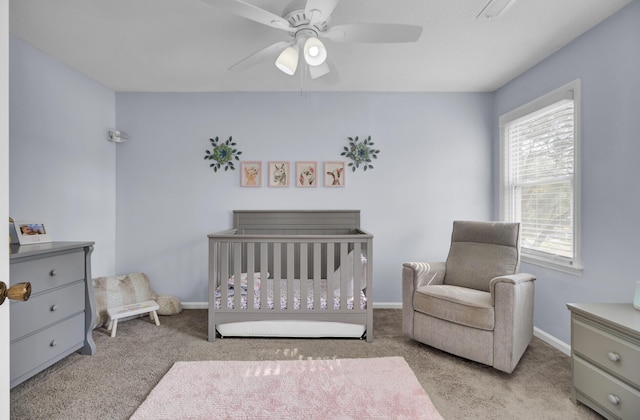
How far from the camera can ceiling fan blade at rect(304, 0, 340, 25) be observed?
151 centimetres

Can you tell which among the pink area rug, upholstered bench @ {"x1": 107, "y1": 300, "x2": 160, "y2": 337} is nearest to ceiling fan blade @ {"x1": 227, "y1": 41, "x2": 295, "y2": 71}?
the pink area rug

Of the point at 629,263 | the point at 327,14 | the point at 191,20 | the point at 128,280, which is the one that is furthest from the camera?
the point at 128,280

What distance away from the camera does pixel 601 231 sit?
2.13m

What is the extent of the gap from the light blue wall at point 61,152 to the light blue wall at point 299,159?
191 millimetres

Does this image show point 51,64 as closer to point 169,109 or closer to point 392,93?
point 169,109

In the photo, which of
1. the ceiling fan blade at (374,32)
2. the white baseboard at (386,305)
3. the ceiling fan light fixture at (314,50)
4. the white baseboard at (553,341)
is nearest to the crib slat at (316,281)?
the white baseboard at (386,305)

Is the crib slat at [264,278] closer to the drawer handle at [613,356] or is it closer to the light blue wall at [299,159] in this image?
the light blue wall at [299,159]

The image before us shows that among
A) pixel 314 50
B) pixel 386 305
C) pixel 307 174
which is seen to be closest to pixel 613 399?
Result: pixel 386 305

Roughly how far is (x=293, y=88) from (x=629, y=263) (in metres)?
3.06

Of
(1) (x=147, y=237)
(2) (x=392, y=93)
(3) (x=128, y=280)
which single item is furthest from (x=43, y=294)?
(2) (x=392, y=93)

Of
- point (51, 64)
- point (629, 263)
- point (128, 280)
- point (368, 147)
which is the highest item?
point (51, 64)

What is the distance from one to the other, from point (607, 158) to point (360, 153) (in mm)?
1992

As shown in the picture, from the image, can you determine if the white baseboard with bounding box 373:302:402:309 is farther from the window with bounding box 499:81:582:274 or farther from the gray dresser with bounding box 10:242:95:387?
the gray dresser with bounding box 10:242:95:387

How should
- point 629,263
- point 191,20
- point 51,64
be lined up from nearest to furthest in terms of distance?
point 629,263
point 191,20
point 51,64
